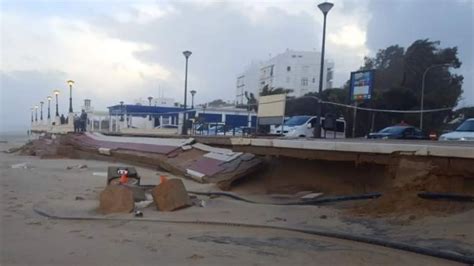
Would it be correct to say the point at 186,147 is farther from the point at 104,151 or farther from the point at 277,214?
the point at 277,214

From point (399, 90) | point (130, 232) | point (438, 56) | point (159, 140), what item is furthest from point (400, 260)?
point (438, 56)

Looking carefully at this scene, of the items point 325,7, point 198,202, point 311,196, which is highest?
point 325,7

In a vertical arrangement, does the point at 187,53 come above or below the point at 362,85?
above

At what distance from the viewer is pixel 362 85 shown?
2938cm

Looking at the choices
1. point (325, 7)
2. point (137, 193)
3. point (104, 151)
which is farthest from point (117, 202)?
point (104, 151)

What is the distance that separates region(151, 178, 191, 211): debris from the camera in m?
11.5

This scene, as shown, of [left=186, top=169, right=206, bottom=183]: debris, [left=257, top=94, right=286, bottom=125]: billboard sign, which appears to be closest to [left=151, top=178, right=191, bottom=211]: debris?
[left=186, top=169, right=206, bottom=183]: debris

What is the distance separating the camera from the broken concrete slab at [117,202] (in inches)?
437

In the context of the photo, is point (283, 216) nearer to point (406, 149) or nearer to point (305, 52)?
point (406, 149)

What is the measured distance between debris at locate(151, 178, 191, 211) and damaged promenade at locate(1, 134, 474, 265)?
0.37 feet

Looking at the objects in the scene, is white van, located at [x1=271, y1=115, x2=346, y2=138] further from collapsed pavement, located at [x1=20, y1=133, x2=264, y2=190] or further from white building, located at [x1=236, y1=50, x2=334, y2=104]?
white building, located at [x1=236, y1=50, x2=334, y2=104]

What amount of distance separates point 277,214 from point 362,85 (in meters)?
19.5

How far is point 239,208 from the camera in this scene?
484 inches

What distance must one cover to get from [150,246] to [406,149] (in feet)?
19.3
